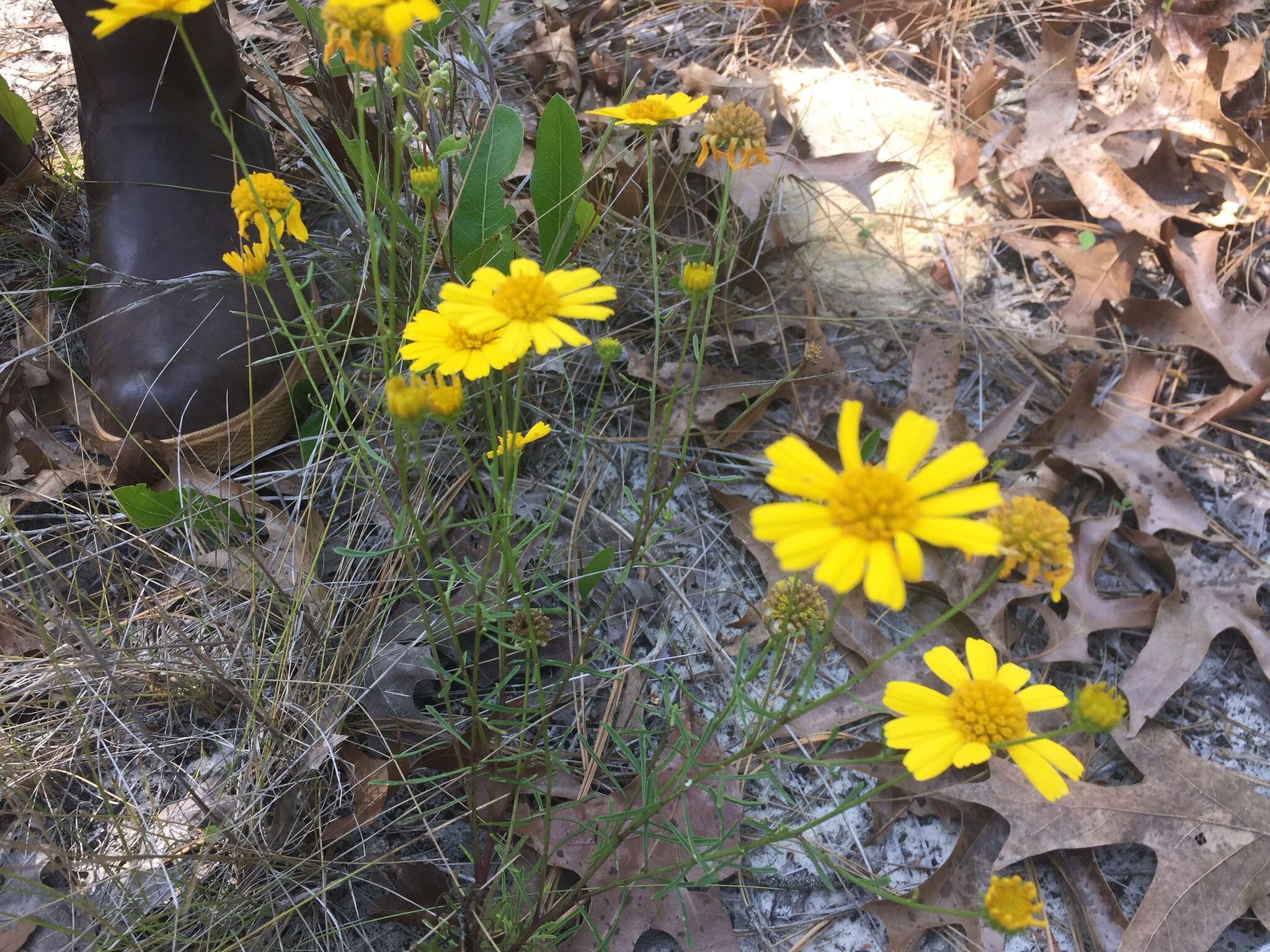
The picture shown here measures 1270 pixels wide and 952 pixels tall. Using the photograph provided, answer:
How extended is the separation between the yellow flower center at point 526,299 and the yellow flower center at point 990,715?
0.70 metres

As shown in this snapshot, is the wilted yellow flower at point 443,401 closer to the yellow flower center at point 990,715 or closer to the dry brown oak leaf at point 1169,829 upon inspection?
the yellow flower center at point 990,715

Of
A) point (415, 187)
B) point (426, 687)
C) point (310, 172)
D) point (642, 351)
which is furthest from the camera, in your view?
point (310, 172)

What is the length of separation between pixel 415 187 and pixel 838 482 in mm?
719

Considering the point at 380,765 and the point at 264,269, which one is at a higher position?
the point at 264,269

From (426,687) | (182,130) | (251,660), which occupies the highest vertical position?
(182,130)

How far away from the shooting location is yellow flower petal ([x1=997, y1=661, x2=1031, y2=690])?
1055 mm

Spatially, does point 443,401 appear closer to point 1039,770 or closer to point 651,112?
point 651,112

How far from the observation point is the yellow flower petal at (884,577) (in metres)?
0.71

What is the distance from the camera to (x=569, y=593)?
5.16 ft

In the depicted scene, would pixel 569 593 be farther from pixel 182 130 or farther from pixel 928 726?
pixel 182 130

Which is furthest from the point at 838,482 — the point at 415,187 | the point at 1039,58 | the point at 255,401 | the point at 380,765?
the point at 1039,58

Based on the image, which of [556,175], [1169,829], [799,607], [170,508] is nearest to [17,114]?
[170,508]

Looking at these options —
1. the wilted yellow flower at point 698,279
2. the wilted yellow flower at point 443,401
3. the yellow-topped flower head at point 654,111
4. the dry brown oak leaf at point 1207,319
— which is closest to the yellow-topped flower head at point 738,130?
the yellow-topped flower head at point 654,111

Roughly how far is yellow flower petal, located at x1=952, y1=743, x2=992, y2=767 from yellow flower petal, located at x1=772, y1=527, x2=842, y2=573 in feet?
1.18
